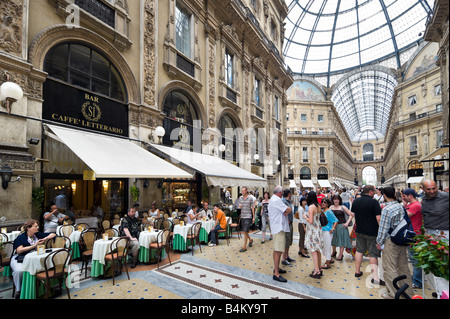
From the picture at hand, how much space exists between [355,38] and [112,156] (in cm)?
4987

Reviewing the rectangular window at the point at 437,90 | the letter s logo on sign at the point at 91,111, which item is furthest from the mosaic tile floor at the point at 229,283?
the rectangular window at the point at 437,90

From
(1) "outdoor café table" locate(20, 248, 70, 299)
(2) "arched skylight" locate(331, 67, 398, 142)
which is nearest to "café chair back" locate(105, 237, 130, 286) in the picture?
(1) "outdoor café table" locate(20, 248, 70, 299)

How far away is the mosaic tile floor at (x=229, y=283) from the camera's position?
14.1 feet

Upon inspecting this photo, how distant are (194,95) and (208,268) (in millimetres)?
8506

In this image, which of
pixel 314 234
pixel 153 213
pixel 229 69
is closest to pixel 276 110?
pixel 229 69

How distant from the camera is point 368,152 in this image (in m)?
95.8

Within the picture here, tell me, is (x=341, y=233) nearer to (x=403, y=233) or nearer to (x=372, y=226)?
(x=372, y=226)

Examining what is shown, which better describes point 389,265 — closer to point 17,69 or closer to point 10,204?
point 10,204

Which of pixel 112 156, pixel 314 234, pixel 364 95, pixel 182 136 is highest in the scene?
pixel 364 95

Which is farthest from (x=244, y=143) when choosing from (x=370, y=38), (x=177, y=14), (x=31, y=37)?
(x=370, y=38)

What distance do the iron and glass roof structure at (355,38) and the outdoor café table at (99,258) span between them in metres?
36.9

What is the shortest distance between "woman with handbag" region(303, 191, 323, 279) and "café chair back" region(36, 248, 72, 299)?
15.7 ft

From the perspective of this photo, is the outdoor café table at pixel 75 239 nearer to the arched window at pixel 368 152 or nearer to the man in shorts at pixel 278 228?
the man in shorts at pixel 278 228

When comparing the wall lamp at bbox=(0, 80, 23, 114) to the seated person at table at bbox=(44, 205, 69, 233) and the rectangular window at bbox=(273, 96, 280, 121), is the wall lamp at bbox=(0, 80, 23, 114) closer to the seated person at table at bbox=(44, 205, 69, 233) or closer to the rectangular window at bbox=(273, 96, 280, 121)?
the seated person at table at bbox=(44, 205, 69, 233)
